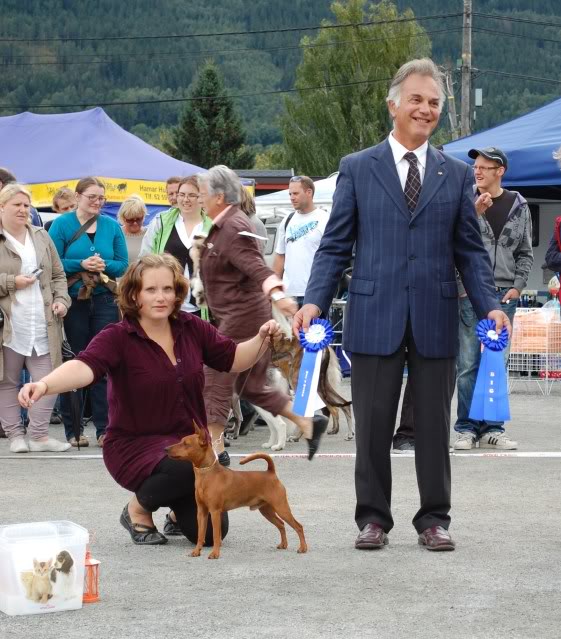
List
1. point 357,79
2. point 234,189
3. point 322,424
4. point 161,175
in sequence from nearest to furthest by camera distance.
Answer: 1. point 322,424
2. point 234,189
3. point 161,175
4. point 357,79

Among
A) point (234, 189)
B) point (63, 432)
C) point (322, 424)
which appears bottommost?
point (63, 432)

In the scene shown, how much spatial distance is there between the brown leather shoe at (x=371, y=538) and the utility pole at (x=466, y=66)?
39.2m

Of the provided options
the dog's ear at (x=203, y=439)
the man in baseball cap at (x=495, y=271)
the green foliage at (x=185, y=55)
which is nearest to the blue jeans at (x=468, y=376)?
the man in baseball cap at (x=495, y=271)

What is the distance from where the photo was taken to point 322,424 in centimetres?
580

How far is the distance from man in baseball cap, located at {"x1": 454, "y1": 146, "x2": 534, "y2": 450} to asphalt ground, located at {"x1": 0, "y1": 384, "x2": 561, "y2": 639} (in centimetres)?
130

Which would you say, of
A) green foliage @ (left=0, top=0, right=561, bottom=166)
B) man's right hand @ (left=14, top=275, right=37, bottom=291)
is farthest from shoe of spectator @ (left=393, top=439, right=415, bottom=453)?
green foliage @ (left=0, top=0, right=561, bottom=166)

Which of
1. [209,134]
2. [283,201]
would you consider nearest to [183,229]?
[283,201]

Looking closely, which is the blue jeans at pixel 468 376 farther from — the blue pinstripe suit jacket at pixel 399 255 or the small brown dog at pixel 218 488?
the small brown dog at pixel 218 488

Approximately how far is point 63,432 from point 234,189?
3.44m

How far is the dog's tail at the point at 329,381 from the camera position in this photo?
9.80 m

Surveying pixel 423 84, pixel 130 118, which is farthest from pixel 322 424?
pixel 130 118

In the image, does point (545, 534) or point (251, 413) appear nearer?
point (545, 534)

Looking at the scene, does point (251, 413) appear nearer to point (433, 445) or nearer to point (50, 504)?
point (50, 504)

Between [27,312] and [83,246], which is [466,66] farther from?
[27,312]
